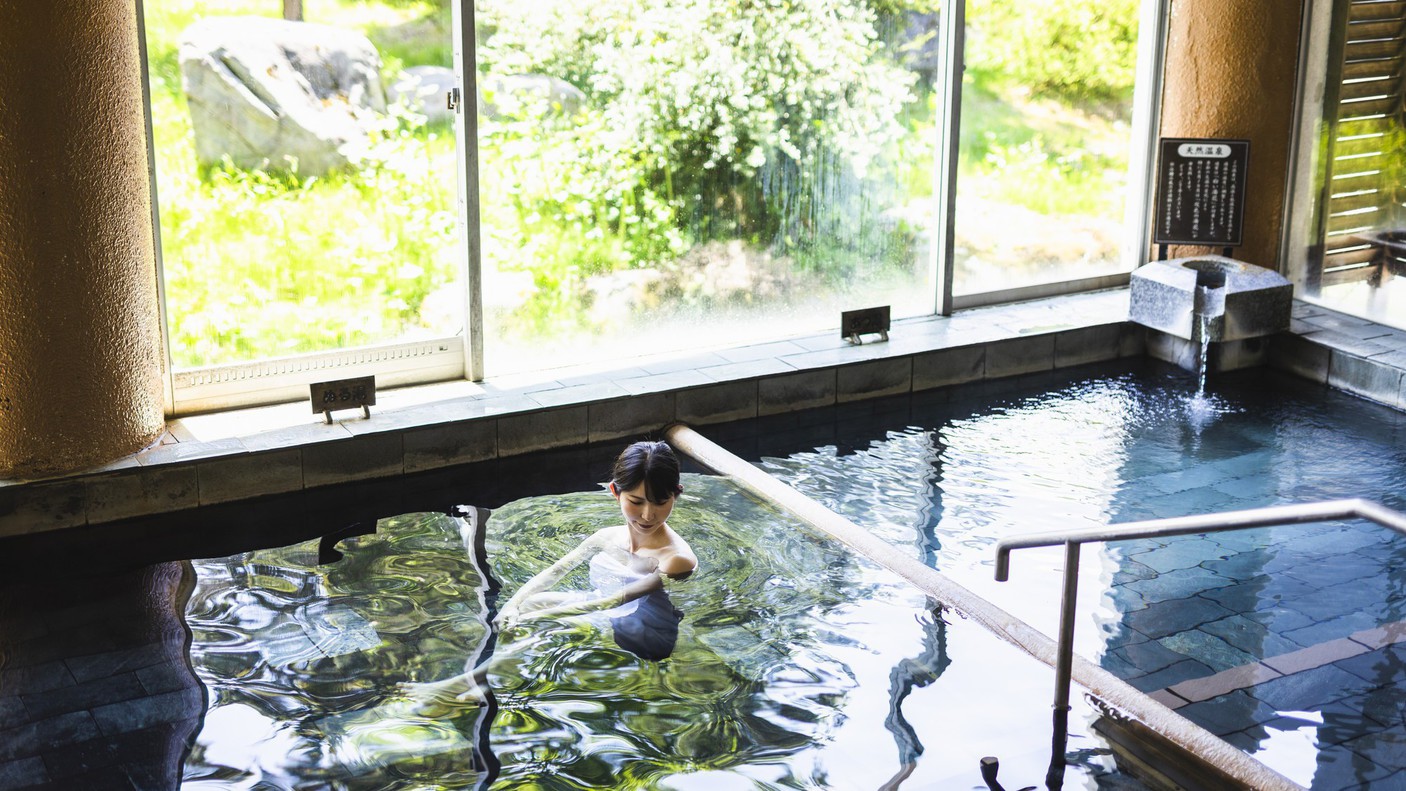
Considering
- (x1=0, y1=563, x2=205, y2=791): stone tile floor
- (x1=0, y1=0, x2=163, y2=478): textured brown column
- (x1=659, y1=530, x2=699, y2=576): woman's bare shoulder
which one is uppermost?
(x1=0, y1=0, x2=163, y2=478): textured brown column

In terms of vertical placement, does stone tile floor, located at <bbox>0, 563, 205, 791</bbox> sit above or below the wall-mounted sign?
below

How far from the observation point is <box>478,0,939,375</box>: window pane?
271 inches

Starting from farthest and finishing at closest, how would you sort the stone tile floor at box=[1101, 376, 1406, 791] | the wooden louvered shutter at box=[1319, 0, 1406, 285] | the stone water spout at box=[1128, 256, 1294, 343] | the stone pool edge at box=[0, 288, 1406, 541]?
the wooden louvered shutter at box=[1319, 0, 1406, 285], the stone water spout at box=[1128, 256, 1294, 343], the stone pool edge at box=[0, 288, 1406, 541], the stone tile floor at box=[1101, 376, 1406, 791]

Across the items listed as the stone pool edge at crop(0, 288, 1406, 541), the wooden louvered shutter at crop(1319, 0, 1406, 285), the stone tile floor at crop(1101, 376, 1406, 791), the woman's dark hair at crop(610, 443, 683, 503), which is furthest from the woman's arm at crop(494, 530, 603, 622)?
the wooden louvered shutter at crop(1319, 0, 1406, 285)

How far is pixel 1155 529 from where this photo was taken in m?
3.28

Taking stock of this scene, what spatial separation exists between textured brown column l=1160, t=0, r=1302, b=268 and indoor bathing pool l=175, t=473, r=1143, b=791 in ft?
14.5

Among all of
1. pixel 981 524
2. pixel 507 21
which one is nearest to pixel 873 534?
pixel 981 524

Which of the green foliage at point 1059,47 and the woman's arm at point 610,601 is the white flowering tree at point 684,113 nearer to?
the green foliage at point 1059,47

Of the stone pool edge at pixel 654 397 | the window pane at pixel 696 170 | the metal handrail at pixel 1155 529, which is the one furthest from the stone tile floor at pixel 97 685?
the window pane at pixel 696 170

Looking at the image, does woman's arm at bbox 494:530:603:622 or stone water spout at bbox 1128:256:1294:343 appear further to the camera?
stone water spout at bbox 1128:256:1294:343

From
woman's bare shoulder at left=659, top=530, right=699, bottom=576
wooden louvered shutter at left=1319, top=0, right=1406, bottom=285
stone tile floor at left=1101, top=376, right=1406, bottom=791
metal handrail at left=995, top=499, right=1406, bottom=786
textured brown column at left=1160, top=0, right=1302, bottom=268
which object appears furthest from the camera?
wooden louvered shutter at left=1319, top=0, right=1406, bottom=285

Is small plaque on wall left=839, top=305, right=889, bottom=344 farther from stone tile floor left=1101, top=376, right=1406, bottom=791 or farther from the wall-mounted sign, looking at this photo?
the wall-mounted sign

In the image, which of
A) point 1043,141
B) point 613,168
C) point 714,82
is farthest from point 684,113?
point 1043,141

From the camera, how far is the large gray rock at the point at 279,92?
240 inches
